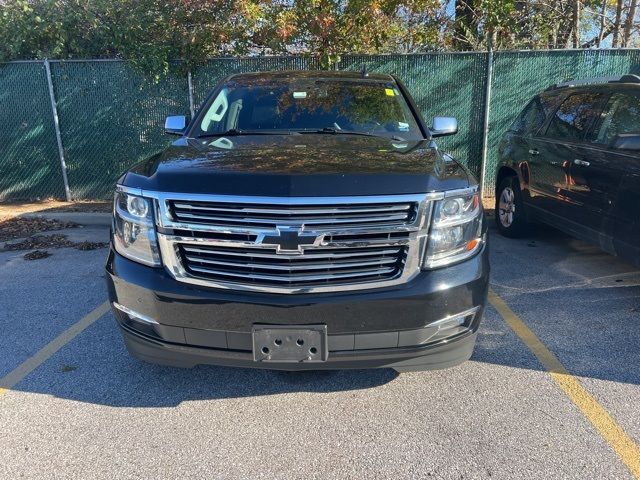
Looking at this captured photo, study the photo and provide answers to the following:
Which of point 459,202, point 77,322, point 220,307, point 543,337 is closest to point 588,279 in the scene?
point 543,337

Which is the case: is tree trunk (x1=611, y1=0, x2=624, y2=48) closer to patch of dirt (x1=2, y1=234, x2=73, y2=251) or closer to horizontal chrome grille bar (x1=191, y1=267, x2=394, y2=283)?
horizontal chrome grille bar (x1=191, y1=267, x2=394, y2=283)

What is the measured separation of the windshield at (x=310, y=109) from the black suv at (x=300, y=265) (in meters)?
1.23

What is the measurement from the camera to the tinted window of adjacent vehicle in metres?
6.16

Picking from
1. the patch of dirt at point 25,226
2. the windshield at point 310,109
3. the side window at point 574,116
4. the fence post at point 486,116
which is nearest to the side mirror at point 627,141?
the side window at point 574,116

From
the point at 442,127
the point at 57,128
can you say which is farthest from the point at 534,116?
the point at 57,128

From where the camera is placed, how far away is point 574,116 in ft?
18.2

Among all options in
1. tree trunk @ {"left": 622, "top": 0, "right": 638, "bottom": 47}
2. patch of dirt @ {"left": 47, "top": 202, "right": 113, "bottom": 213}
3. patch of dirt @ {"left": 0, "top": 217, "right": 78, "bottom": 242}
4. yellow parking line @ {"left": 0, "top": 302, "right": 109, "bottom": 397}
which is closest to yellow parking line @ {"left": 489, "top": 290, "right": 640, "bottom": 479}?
yellow parking line @ {"left": 0, "top": 302, "right": 109, "bottom": 397}

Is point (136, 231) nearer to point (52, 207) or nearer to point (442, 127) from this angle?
point (442, 127)

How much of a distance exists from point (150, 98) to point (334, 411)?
704 cm

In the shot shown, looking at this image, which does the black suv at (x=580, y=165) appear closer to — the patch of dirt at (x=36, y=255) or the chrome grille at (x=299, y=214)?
the chrome grille at (x=299, y=214)

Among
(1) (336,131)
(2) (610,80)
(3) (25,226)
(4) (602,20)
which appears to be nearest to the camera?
(1) (336,131)

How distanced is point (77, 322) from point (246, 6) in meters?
5.66

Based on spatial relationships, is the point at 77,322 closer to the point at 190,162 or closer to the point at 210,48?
the point at 190,162

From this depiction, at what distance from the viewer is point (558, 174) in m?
5.59
